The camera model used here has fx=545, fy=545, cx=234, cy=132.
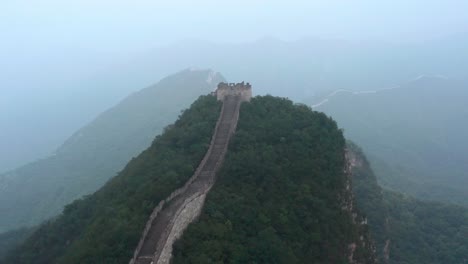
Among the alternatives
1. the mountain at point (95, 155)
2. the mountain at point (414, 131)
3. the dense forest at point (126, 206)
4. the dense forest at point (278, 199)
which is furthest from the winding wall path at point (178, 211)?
the mountain at point (414, 131)

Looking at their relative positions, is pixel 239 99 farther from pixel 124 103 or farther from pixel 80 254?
pixel 124 103

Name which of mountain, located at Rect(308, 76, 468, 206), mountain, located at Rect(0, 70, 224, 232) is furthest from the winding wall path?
mountain, located at Rect(308, 76, 468, 206)

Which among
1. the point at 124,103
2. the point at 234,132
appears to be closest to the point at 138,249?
the point at 234,132

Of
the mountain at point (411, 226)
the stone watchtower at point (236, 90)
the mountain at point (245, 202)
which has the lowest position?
the mountain at point (411, 226)

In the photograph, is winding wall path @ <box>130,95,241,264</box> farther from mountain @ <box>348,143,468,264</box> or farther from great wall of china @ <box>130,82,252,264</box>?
mountain @ <box>348,143,468,264</box>

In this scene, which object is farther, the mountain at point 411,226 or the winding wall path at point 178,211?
→ the mountain at point 411,226

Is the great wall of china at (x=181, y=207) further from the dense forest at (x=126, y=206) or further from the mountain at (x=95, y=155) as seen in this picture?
the mountain at (x=95, y=155)

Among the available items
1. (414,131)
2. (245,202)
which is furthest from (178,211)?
(414,131)

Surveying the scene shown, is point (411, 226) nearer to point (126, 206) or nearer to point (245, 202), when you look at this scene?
point (245, 202)
